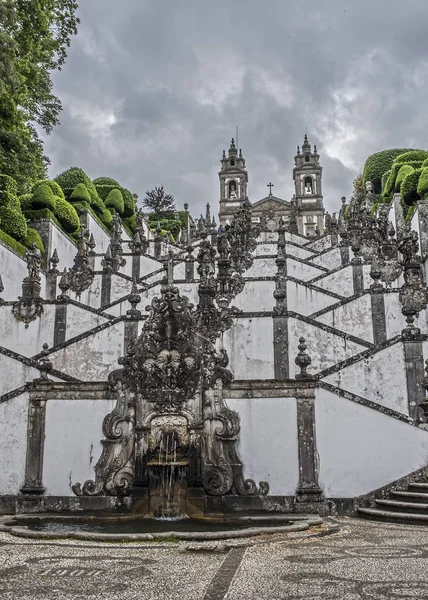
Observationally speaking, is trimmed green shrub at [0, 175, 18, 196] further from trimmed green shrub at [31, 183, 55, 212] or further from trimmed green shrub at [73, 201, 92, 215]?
trimmed green shrub at [73, 201, 92, 215]

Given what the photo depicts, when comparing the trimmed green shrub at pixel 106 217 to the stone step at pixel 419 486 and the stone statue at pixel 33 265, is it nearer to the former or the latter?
the stone statue at pixel 33 265

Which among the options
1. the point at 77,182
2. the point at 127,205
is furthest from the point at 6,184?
the point at 127,205

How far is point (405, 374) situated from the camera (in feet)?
40.0

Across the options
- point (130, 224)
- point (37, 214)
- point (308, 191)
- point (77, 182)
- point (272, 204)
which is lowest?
point (37, 214)

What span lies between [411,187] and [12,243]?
19381 mm

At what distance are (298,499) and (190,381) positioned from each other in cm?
252

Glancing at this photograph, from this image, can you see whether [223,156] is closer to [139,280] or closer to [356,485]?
[139,280]

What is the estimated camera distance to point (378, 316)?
16.6 meters

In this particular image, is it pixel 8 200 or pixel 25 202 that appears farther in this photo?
pixel 25 202

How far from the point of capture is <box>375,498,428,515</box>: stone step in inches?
329

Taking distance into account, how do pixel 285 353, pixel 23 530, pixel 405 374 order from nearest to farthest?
pixel 23 530 < pixel 405 374 < pixel 285 353

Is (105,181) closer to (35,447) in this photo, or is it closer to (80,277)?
(80,277)

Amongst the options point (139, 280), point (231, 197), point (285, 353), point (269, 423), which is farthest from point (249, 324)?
point (231, 197)

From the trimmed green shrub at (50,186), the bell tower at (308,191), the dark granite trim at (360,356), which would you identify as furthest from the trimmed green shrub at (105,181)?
the dark granite trim at (360,356)
